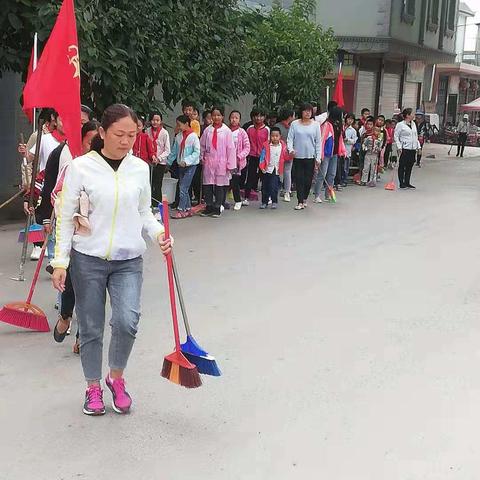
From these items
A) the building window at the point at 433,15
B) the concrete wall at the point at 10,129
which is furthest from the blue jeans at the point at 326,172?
the building window at the point at 433,15

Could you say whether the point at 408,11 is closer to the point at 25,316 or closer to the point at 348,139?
the point at 348,139

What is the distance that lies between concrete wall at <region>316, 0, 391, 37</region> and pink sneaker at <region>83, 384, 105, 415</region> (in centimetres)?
2384

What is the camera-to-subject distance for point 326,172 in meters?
14.0

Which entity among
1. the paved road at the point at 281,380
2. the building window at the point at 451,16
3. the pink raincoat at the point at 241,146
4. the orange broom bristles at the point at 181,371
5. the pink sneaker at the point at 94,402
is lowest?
the paved road at the point at 281,380

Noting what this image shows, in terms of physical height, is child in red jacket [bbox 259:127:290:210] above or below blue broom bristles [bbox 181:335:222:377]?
above

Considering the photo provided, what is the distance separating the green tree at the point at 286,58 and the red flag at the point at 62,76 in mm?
9435

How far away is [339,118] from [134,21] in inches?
211

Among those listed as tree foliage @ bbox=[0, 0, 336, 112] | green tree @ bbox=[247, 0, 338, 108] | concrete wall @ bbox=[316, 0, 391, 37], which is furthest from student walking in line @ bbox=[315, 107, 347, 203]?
concrete wall @ bbox=[316, 0, 391, 37]

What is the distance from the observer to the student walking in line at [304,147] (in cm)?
1229

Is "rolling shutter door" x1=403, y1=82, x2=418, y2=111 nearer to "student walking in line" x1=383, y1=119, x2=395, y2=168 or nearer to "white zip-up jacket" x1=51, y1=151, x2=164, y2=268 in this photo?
"student walking in line" x1=383, y1=119, x2=395, y2=168

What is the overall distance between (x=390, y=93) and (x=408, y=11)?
3.86m

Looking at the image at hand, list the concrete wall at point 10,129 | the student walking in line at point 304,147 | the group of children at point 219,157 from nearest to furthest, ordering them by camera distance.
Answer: the group of children at point 219,157 → the student walking in line at point 304,147 → the concrete wall at point 10,129

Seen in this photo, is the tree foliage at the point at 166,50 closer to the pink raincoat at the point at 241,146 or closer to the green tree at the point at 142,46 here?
the green tree at the point at 142,46

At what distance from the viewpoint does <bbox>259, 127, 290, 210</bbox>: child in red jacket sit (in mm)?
12297
